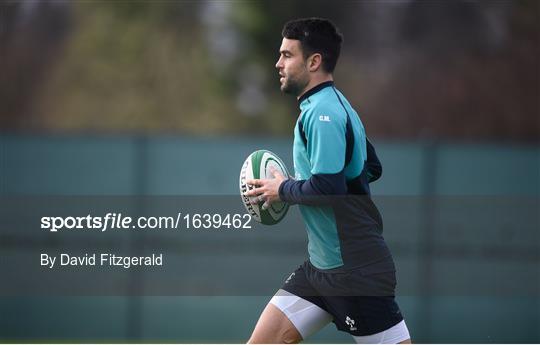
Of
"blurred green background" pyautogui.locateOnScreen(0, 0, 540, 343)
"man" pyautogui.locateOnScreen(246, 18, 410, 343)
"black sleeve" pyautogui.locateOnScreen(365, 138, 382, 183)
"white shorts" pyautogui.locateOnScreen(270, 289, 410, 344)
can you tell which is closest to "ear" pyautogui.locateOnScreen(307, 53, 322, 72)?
"man" pyautogui.locateOnScreen(246, 18, 410, 343)

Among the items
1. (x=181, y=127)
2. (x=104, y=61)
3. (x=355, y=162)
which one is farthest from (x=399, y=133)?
(x=355, y=162)

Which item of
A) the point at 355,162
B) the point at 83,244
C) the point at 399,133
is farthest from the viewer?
the point at 399,133

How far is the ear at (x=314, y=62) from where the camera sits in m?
5.05

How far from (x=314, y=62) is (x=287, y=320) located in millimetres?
1280

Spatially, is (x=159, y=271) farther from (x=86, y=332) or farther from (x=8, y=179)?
(x=8, y=179)

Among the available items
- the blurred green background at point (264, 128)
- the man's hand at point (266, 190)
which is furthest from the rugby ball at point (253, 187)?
the blurred green background at point (264, 128)

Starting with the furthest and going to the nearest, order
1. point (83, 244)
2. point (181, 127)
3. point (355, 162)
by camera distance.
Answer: point (181, 127) → point (83, 244) → point (355, 162)

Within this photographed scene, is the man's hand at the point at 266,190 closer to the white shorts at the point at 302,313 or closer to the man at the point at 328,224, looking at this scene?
the man at the point at 328,224

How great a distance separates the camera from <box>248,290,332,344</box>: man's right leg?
5.12 m

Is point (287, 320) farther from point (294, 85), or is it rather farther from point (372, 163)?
point (294, 85)

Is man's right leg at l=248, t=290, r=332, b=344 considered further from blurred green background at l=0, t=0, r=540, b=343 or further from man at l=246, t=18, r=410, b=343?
blurred green background at l=0, t=0, r=540, b=343

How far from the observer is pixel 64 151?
9688 millimetres

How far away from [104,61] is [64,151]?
50.9ft

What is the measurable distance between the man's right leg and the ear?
3.72 feet
